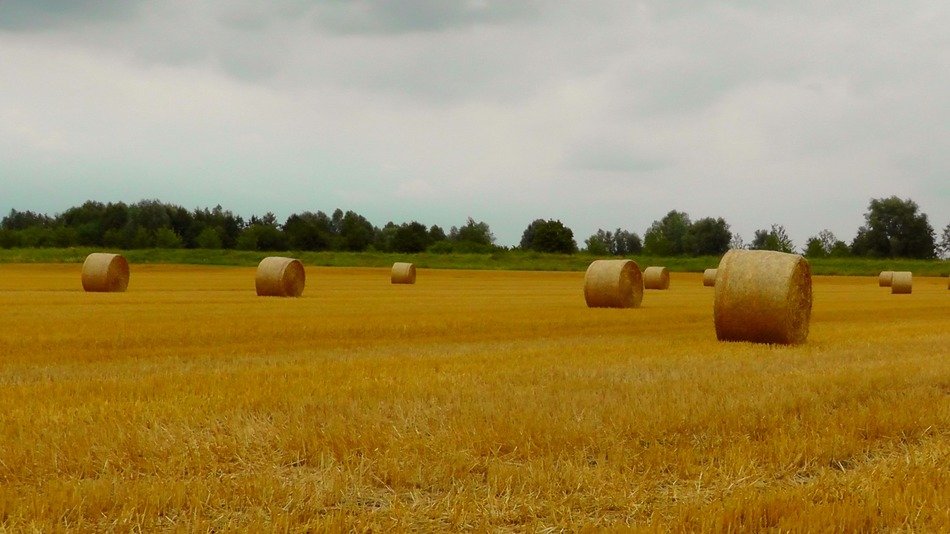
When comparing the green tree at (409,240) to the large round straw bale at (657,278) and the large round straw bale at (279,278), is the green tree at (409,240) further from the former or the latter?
the large round straw bale at (279,278)

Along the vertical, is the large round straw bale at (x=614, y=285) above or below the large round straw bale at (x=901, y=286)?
above

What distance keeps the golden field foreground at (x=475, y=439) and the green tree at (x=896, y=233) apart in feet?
320

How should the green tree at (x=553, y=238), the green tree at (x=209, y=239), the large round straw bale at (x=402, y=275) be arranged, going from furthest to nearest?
the green tree at (x=553, y=238) < the green tree at (x=209, y=239) < the large round straw bale at (x=402, y=275)

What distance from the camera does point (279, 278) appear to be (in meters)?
26.8

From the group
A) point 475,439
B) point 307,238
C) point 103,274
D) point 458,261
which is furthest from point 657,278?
point 307,238

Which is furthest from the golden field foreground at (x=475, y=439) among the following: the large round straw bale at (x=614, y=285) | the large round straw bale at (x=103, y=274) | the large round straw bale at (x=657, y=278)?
the large round straw bale at (x=657, y=278)

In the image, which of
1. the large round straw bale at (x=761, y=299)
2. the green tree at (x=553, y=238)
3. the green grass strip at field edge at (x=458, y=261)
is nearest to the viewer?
the large round straw bale at (x=761, y=299)

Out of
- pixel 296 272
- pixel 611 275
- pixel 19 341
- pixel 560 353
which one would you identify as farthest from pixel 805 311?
pixel 296 272

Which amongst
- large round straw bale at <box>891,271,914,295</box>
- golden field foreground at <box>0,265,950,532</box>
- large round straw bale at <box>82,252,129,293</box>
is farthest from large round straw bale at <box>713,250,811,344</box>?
large round straw bale at <box>891,271,914,295</box>

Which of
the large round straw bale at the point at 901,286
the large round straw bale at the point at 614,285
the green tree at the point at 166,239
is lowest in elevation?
the large round straw bale at the point at 901,286

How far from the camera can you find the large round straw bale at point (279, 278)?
26.8 meters

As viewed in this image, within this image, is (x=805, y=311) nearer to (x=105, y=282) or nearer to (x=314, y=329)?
(x=314, y=329)

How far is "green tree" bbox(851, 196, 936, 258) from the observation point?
10094cm

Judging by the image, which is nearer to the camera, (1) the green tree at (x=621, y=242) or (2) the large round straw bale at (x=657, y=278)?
(2) the large round straw bale at (x=657, y=278)
